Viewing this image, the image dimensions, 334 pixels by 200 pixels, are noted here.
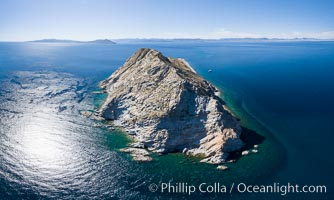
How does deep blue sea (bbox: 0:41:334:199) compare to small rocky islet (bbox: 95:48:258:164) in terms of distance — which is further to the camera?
small rocky islet (bbox: 95:48:258:164)

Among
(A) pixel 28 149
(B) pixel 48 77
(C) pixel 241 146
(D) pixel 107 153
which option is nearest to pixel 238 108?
(C) pixel 241 146

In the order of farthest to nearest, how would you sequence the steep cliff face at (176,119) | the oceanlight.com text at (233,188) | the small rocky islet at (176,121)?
the steep cliff face at (176,119) → the small rocky islet at (176,121) → the oceanlight.com text at (233,188)

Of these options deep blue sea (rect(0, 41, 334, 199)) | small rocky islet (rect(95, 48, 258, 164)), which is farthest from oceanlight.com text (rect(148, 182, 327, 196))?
small rocky islet (rect(95, 48, 258, 164))

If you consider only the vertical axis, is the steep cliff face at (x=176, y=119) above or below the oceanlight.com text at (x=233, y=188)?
above

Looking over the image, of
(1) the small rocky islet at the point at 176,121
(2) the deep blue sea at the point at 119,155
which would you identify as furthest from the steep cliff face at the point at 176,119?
(2) the deep blue sea at the point at 119,155

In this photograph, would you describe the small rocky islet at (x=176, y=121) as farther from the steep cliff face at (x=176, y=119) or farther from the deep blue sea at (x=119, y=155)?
the deep blue sea at (x=119, y=155)

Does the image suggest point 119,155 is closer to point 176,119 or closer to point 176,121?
point 176,121

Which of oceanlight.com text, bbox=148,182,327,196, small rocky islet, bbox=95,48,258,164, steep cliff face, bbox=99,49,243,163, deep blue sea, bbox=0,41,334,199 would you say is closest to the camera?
deep blue sea, bbox=0,41,334,199

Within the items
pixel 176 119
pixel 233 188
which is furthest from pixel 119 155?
pixel 233 188

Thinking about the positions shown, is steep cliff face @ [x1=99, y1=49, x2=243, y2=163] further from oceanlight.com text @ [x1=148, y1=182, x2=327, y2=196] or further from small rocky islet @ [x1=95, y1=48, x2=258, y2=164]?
oceanlight.com text @ [x1=148, y1=182, x2=327, y2=196]
